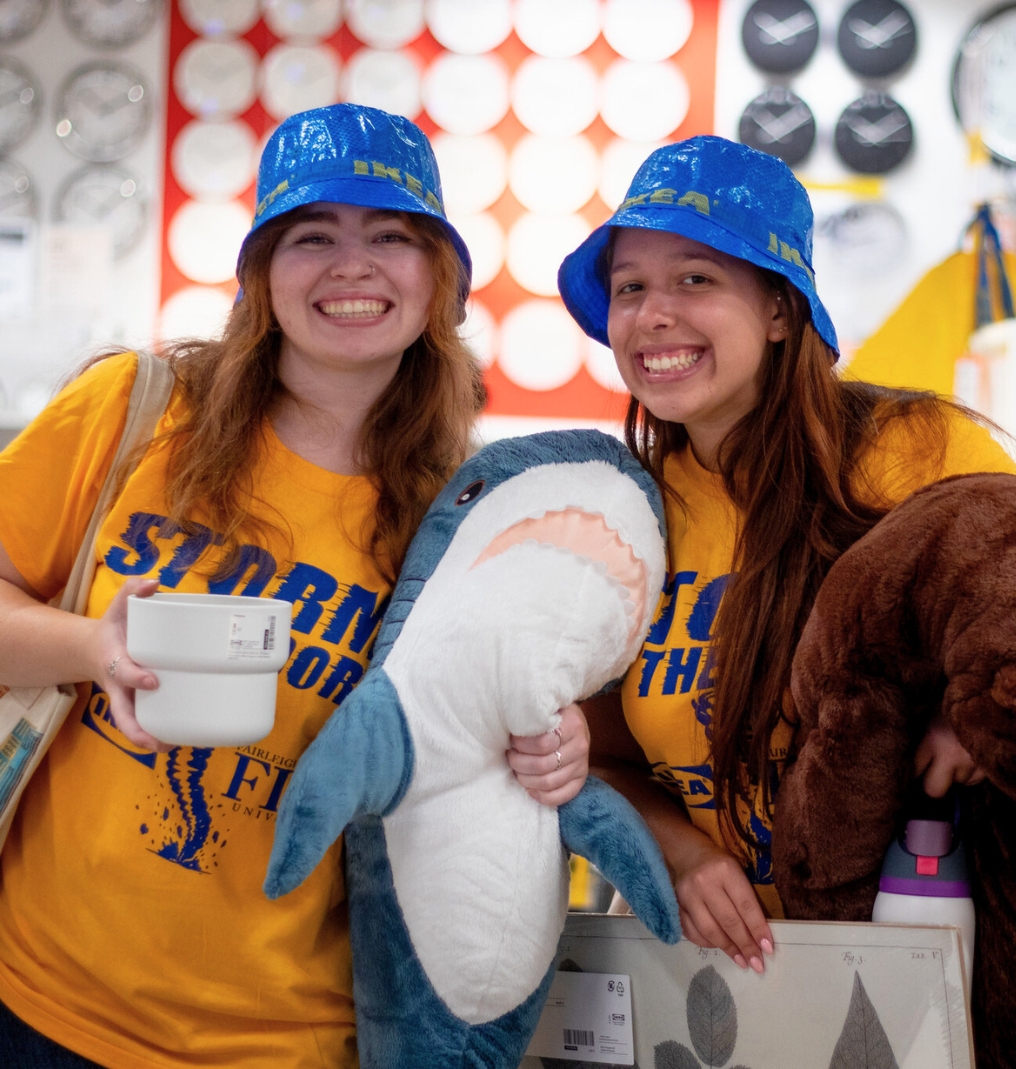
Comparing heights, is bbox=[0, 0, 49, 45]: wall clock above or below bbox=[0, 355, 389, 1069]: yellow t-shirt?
above

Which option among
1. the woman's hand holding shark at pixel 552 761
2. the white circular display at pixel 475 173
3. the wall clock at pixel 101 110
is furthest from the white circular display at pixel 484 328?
the woman's hand holding shark at pixel 552 761

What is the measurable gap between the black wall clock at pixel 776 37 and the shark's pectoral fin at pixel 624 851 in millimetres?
2259

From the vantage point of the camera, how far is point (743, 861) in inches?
47.4

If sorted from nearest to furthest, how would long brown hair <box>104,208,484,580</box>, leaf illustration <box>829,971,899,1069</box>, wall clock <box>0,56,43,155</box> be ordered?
1. leaf illustration <box>829,971,899,1069</box>
2. long brown hair <box>104,208,484,580</box>
3. wall clock <box>0,56,43,155</box>

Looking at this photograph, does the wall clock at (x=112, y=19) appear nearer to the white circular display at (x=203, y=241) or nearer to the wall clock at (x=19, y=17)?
the wall clock at (x=19, y=17)

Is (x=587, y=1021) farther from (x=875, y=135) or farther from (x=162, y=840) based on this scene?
(x=875, y=135)

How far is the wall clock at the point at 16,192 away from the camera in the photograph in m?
2.77

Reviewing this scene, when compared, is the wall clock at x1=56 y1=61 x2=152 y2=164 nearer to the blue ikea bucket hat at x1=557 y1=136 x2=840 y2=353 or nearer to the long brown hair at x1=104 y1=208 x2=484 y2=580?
the long brown hair at x1=104 y1=208 x2=484 y2=580

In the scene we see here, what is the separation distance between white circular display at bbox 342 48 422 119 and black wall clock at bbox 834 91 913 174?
42.4 inches

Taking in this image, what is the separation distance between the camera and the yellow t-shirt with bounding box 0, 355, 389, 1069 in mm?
1134

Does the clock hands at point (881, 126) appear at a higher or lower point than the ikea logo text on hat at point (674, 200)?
higher

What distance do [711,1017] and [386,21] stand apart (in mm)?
2507

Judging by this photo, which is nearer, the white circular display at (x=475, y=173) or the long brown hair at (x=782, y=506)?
the long brown hair at (x=782, y=506)

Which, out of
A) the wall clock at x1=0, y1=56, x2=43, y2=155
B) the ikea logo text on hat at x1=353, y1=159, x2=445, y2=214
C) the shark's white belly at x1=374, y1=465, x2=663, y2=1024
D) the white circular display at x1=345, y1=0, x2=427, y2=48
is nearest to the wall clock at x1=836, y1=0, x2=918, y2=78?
the white circular display at x1=345, y1=0, x2=427, y2=48
